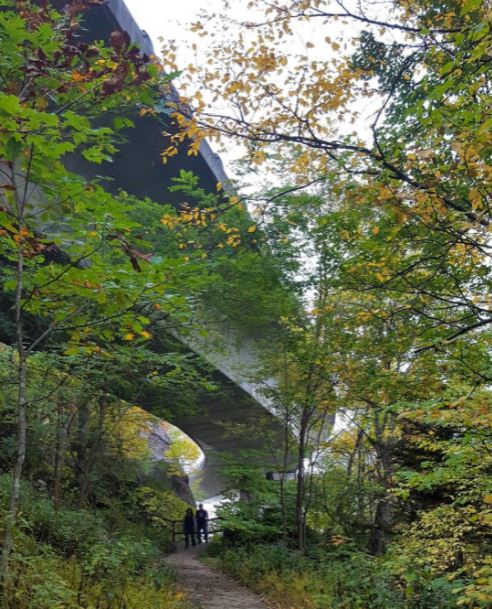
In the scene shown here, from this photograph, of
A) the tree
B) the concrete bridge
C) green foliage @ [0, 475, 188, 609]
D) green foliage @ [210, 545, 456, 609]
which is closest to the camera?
the tree

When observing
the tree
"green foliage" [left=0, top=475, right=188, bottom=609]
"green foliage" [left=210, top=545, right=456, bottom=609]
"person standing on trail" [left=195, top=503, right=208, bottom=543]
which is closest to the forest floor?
"green foliage" [left=210, top=545, right=456, bottom=609]

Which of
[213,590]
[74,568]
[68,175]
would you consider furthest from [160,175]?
[74,568]

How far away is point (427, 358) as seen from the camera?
7.24 metres

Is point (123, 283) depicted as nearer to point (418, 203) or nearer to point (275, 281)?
point (418, 203)

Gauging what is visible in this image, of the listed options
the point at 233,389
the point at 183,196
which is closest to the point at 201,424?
the point at 233,389

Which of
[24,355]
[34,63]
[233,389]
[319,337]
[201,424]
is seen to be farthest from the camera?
[201,424]

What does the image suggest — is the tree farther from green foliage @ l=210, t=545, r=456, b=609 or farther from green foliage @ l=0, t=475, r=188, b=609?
green foliage @ l=210, t=545, r=456, b=609

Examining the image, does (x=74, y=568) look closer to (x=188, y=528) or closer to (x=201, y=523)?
(x=188, y=528)

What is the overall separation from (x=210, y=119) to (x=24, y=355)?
8.95ft

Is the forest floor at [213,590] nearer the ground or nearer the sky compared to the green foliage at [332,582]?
nearer the ground

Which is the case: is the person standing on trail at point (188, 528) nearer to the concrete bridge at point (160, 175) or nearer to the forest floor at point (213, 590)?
the concrete bridge at point (160, 175)

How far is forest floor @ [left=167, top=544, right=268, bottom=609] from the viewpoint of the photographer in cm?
852

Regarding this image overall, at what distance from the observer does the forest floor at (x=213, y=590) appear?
8522mm

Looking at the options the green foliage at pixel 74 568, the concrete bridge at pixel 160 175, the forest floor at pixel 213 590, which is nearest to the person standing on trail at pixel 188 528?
the concrete bridge at pixel 160 175
